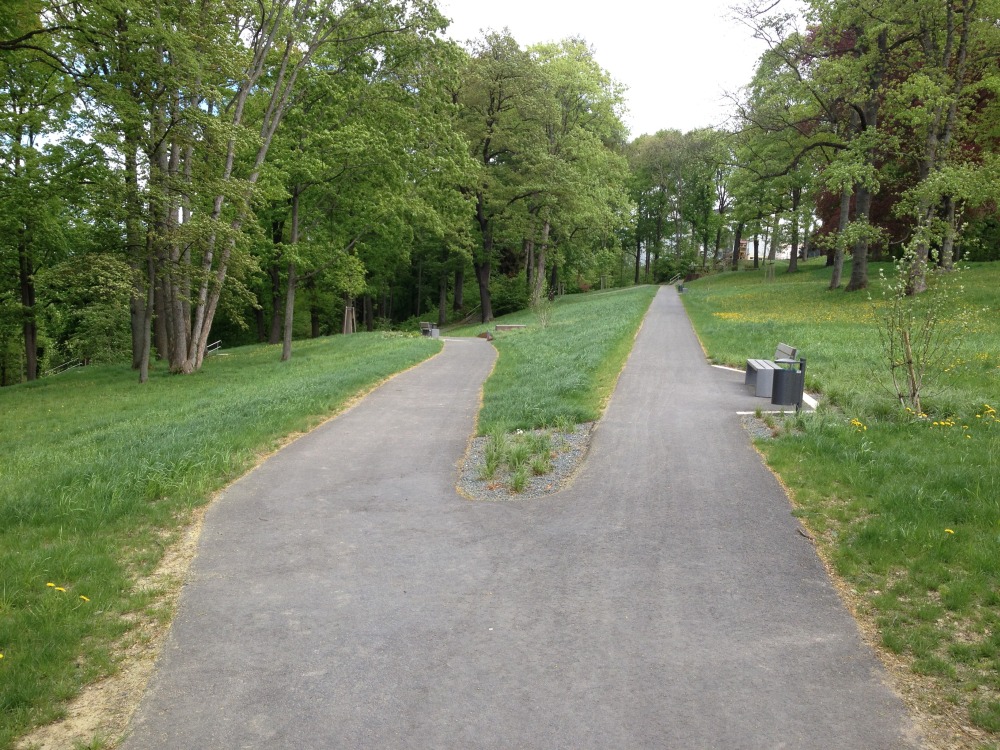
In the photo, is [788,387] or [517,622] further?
[788,387]

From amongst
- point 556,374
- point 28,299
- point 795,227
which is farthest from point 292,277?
point 795,227


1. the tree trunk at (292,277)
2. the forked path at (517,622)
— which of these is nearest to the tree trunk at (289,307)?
the tree trunk at (292,277)

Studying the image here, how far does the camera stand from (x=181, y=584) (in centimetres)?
511

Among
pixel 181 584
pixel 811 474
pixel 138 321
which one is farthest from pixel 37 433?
pixel 811 474

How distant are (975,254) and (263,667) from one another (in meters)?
45.0

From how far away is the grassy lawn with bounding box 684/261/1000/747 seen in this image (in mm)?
3959

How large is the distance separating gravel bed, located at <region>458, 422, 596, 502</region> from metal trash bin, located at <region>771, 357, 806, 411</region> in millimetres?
3253

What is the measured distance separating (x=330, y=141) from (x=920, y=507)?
18458 millimetres

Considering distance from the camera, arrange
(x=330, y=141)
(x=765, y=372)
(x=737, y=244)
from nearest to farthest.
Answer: (x=765, y=372) → (x=330, y=141) → (x=737, y=244)

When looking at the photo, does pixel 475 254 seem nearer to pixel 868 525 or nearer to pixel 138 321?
pixel 138 321

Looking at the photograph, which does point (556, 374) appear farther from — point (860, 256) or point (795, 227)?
point (795, 227)

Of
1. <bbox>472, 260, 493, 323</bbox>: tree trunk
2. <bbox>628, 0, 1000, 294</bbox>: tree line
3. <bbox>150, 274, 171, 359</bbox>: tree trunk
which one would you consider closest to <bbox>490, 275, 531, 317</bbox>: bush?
<bbox>472, 260, 493, 323</bbox>: tree trunk

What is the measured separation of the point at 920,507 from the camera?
5.70 m

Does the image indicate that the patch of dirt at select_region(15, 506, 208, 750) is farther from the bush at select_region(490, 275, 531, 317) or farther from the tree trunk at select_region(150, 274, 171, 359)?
the bush at select_region(490, 275, 531, 317)
